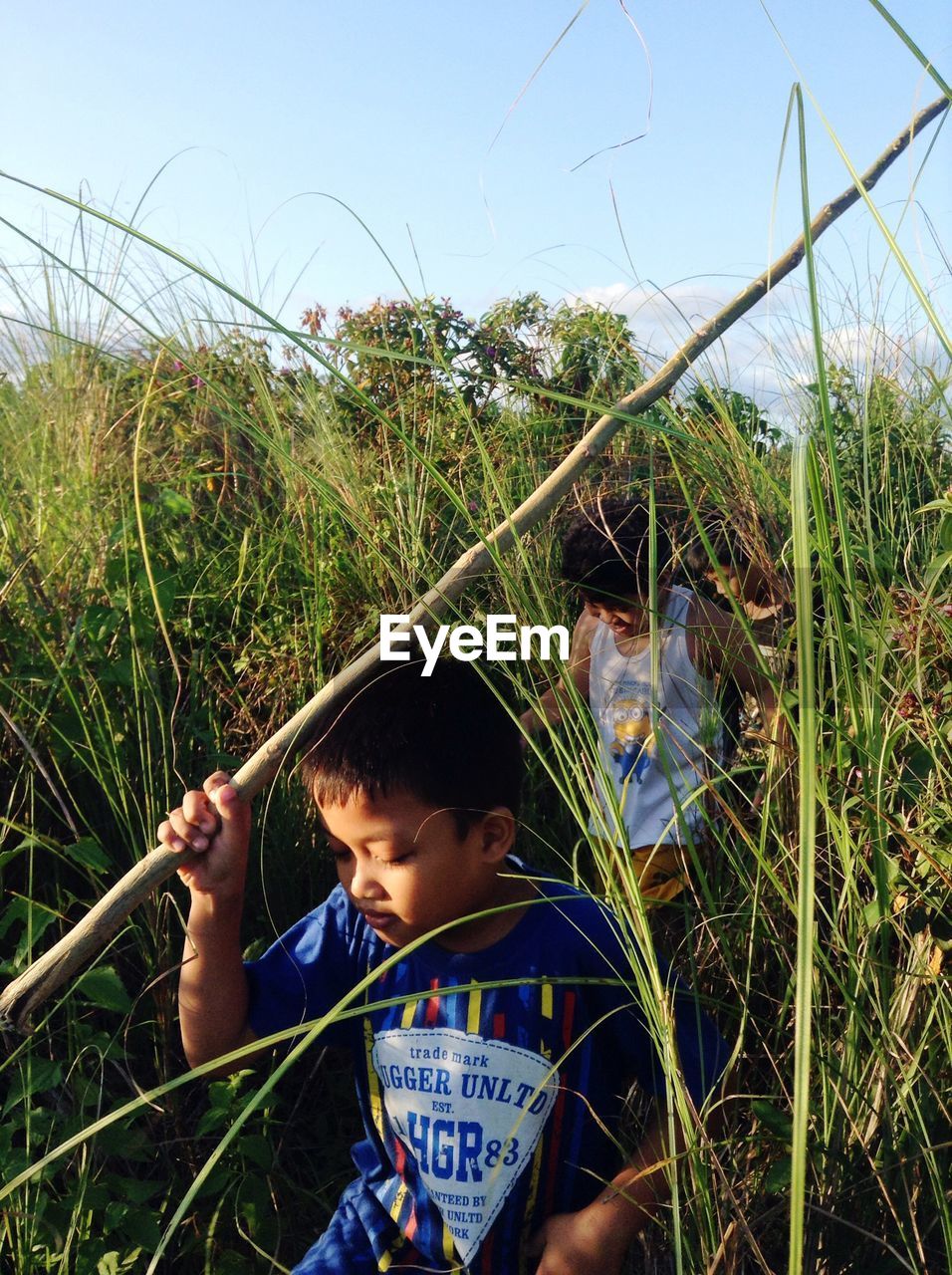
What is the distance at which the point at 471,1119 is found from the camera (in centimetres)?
127

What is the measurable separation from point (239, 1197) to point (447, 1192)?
0.40 metres

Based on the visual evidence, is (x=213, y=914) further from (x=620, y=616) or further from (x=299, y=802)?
(x=620, y=616)

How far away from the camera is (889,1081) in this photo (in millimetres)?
1024

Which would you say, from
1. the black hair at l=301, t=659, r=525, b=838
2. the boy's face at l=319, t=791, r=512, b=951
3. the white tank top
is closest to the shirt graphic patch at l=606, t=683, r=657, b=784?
the white tank top

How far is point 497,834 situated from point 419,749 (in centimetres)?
14

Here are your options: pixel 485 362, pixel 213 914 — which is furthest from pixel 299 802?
pixel 485 362

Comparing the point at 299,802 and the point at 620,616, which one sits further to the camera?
the point at 620,616

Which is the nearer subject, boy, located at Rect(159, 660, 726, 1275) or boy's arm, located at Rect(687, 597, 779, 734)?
boy, located at Rect(159, 660, 726, 1275)

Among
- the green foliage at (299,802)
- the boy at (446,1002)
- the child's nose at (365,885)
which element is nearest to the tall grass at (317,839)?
the green foliage at (299,802)

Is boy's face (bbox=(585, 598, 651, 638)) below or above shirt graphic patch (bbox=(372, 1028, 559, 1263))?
above

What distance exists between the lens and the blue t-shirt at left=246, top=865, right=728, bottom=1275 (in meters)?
1.26

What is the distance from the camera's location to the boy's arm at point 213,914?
121 cm

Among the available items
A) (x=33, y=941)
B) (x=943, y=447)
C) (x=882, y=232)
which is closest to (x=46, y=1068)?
(x=33, y=941)

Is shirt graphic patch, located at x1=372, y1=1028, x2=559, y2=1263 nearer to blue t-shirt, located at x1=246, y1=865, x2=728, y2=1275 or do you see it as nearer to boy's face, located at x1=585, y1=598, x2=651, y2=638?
blue t-shirt, located at x1=246, y1=865, x2=728, y2=1275
